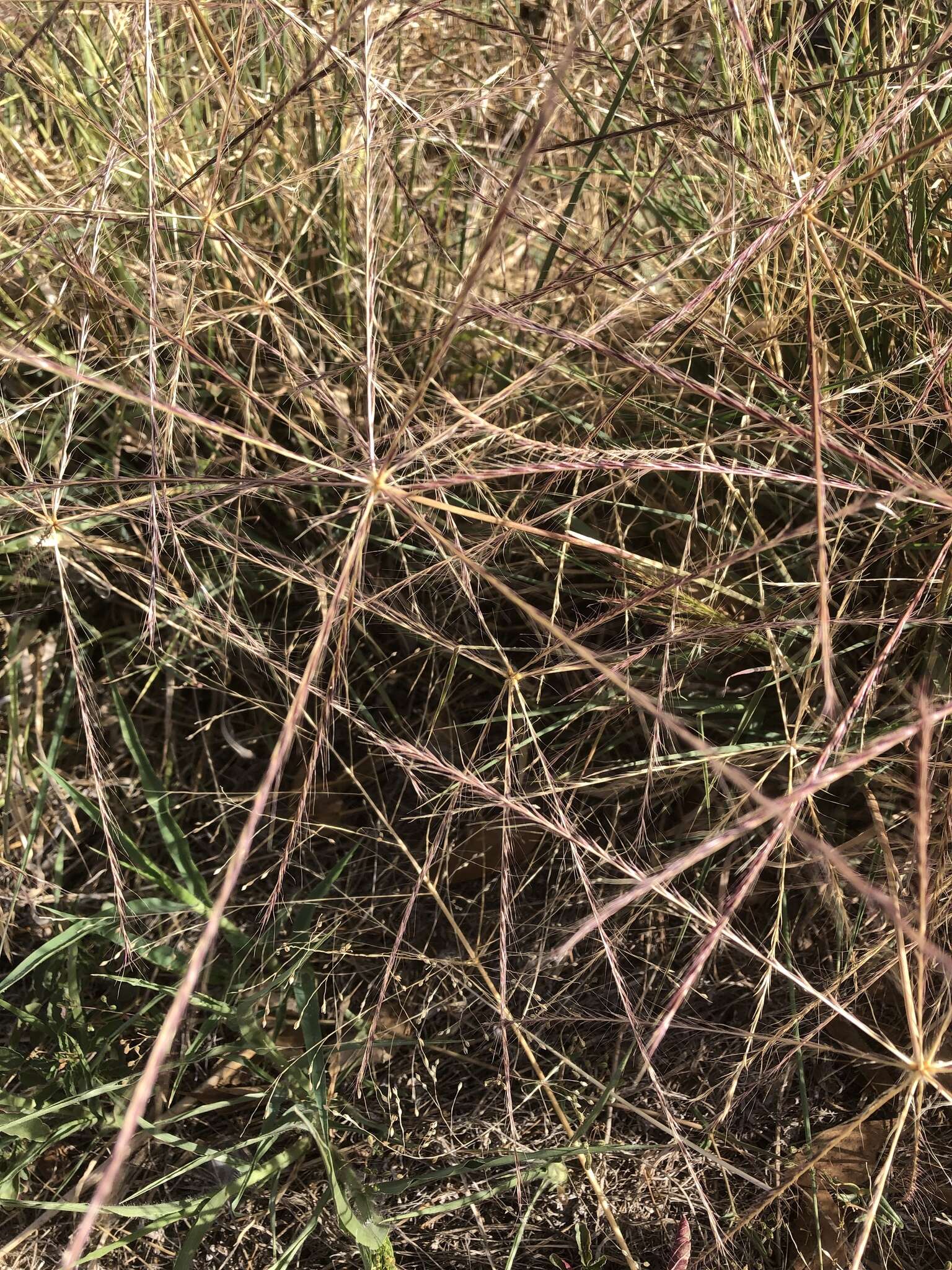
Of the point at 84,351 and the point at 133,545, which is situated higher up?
the point at 84,351

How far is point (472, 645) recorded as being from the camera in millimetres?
1148

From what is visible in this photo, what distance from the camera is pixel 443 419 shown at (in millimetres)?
1113

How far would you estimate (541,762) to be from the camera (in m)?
1.14

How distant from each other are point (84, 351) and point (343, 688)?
1.55 feet

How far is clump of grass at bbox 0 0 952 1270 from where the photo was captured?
1.05 metres

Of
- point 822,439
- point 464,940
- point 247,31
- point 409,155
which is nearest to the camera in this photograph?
point 822,439

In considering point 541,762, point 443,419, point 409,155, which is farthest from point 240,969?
point 409,155

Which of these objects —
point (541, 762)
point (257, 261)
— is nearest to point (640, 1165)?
point (541, 762)

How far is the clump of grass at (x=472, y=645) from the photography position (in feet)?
3.44

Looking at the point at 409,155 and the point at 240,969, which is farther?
the point at 409,155

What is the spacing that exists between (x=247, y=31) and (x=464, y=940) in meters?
1.07

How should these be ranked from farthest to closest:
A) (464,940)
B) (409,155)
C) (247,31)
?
(409,155) → (247,31) → (464,940)

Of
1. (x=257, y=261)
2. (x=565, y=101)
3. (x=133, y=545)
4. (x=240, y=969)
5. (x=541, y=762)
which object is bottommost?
(x=240, y=969)

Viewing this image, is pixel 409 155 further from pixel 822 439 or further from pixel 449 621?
pixel 822 439
